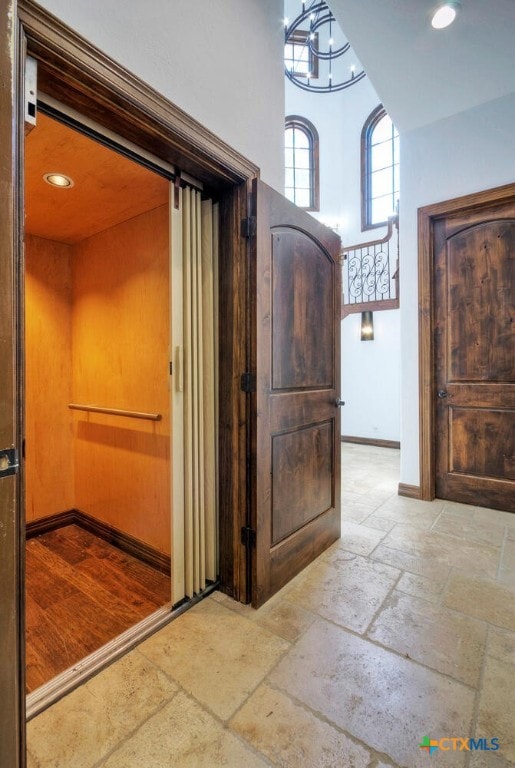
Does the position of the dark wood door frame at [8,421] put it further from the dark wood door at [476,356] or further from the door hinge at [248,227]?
the dark wood door at [476,356]

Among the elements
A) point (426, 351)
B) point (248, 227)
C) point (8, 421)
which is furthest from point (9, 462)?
point (426, 351)

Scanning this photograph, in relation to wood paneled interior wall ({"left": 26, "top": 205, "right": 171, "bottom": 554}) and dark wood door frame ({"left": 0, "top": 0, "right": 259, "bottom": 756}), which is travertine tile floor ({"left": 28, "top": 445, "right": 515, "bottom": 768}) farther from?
wood paneled interior wall ({"left": 26, "top": 205, "right": 171, "bottom": 554})

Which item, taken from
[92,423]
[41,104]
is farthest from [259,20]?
[92,423]

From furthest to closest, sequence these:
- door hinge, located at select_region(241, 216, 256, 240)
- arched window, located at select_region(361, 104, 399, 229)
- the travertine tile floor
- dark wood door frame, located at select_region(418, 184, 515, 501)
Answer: arched window, located at select_region(361, 104, 399, 229)
dark wood door frame, located at select_region(418, 184, 515, 501)
door hinge, located at select_region(241, 216, 256, 240)
the travertine tile floor

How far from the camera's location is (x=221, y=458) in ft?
6.15

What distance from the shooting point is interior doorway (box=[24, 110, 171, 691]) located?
5.75 ft

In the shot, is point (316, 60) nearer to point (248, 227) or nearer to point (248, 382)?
point (248, 227)

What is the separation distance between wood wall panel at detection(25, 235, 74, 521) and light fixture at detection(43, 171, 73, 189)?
91 centimetres

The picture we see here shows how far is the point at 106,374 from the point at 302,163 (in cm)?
631

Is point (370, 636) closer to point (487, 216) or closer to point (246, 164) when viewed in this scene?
point (246, 164)

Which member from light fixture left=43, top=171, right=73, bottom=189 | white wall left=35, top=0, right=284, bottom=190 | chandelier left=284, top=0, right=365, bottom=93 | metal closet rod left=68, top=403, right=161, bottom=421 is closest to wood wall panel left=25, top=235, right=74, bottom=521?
metal closet rod left=68, top=403, right=161, bottom=421

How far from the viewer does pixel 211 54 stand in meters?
1.59

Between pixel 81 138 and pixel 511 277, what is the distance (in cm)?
310

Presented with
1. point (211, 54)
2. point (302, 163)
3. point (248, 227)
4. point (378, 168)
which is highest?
point (302, 163)
